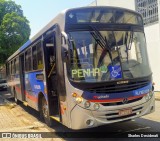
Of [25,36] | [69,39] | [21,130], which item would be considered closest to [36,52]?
[21,130]

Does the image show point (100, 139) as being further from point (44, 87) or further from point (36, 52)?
point (36, 52)

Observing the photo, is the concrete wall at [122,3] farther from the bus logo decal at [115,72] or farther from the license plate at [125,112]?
the license plate at [125,112]

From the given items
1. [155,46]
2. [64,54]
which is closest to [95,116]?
[64,54]

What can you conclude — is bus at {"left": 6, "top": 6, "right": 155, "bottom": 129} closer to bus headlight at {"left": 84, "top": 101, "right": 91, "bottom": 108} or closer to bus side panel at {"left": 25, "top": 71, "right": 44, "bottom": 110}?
bus headlight at {"left": 84, "top": 101, "right": 91, "bottom": 108}

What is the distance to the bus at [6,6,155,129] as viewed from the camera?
630 centimetres

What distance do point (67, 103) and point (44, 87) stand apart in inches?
82.3

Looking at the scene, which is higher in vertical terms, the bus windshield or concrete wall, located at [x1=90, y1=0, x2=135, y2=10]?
concrete wall, located at [x1=90, y1=0, x2=135, y2=10]

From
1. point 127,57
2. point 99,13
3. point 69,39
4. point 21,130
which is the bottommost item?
point 21,130

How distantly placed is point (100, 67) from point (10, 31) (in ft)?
65.5

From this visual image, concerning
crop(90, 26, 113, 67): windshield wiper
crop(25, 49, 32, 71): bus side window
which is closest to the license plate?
crop(90, 26, 113, 67): windshield wiper

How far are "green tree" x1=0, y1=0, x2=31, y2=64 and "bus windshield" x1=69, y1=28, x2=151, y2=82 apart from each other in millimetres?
18797

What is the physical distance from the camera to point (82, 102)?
6.26 metres

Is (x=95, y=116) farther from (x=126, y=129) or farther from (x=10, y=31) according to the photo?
(x=10, y=31)

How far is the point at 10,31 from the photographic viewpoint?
982 inches
